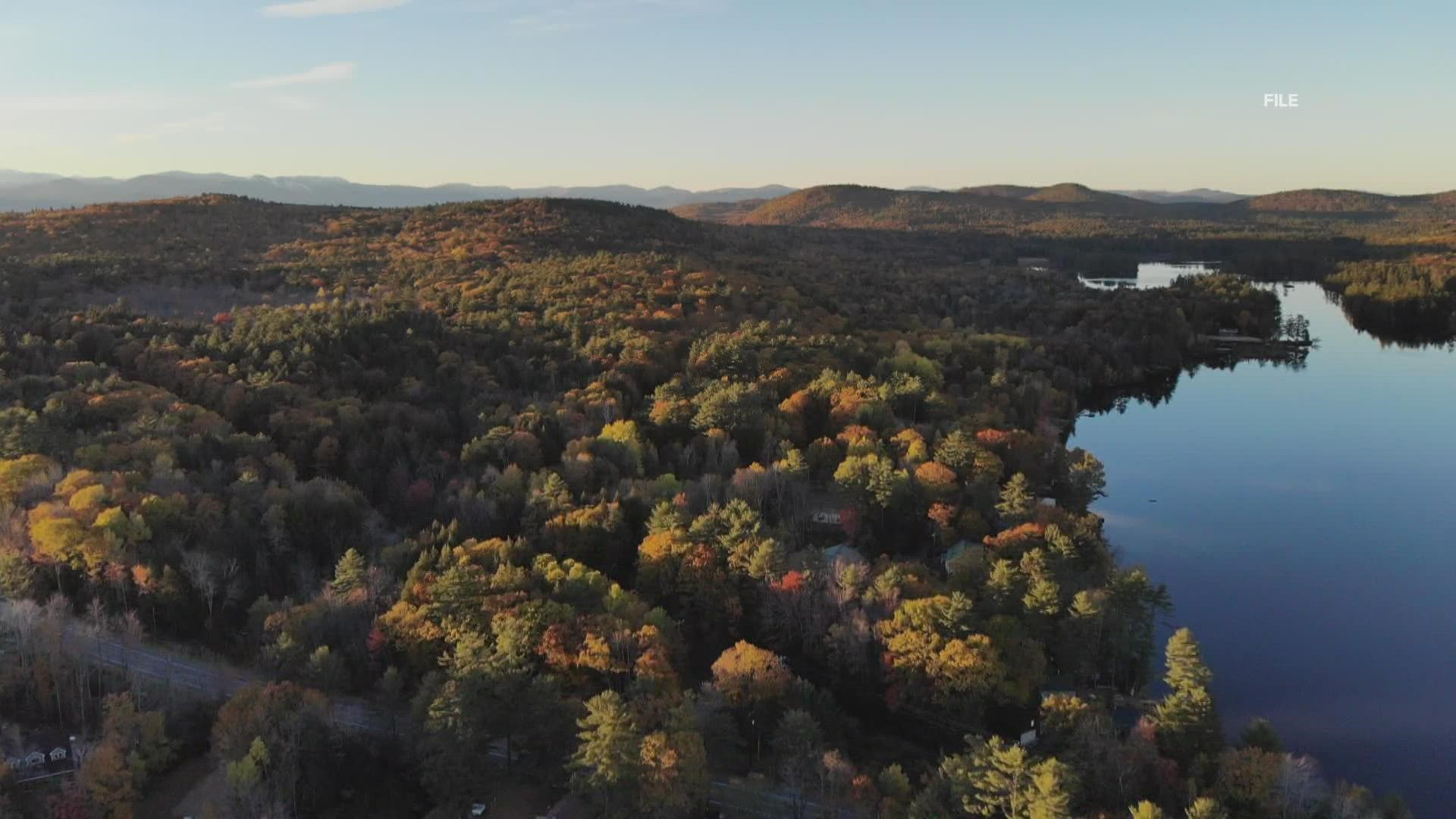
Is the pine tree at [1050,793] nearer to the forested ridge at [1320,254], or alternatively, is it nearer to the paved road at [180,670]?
the paved road at [180,670]

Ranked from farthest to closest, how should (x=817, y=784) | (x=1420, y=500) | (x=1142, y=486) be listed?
(x=1142, y=486) < (x=1420, y=500) < (x=817, y=784)

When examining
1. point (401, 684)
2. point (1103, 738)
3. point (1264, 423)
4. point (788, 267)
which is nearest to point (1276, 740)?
point (1103, 738)

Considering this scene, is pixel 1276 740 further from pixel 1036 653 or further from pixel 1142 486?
pixel 1142 486

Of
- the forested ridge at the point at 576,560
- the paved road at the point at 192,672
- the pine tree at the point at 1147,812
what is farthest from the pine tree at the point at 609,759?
the pine tree at the point at 1147,812

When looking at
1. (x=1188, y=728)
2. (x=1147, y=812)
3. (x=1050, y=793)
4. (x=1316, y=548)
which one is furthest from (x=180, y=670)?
(x=1316, y=548)

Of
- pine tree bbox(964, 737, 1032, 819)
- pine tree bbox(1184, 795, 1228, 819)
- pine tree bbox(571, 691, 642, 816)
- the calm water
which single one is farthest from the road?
the calm water

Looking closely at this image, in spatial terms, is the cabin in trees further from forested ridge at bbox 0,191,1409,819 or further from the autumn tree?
the autumn tree
